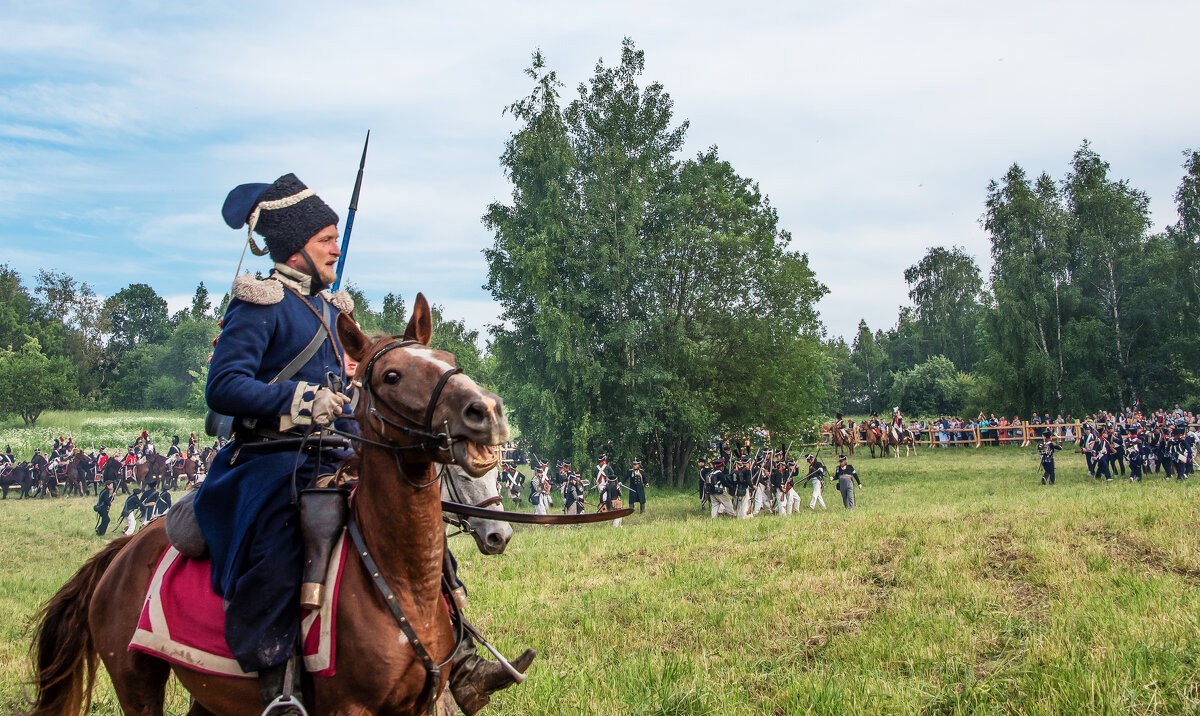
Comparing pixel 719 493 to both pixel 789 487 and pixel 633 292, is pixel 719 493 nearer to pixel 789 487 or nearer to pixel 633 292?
pixel 789 487

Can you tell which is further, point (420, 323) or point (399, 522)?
point (420, 323)

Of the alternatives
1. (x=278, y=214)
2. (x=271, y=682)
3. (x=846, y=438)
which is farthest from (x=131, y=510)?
(x=846, y=438)

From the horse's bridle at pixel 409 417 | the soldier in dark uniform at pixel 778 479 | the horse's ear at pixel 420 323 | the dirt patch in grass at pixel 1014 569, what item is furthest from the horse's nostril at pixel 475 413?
the soldier in dark uniform at pixel 778 479

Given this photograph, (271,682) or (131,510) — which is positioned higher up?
(271,682)

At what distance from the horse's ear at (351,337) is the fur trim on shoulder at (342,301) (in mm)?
587

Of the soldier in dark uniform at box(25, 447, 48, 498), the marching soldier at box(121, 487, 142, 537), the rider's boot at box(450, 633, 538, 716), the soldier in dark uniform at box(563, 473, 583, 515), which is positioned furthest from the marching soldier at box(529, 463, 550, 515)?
the rider's boot at box(450, 633, 538, 716)

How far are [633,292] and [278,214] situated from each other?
99.3 ft

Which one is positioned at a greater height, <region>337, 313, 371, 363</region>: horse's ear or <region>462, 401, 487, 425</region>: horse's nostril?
<region>337, 313, 371, 363</region>: horse's ear

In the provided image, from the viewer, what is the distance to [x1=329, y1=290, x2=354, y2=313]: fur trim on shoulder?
3729 mm

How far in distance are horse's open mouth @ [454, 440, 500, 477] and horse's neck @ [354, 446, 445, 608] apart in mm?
402

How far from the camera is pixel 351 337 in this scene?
3.15 metres

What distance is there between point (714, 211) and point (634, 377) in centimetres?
859

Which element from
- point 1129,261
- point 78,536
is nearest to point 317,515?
point 78,536

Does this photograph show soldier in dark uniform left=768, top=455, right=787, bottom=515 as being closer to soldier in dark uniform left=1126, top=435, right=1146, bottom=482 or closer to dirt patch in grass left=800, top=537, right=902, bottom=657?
soldier in dark uniform left=1126, top=435, right=1146, bottom=482
